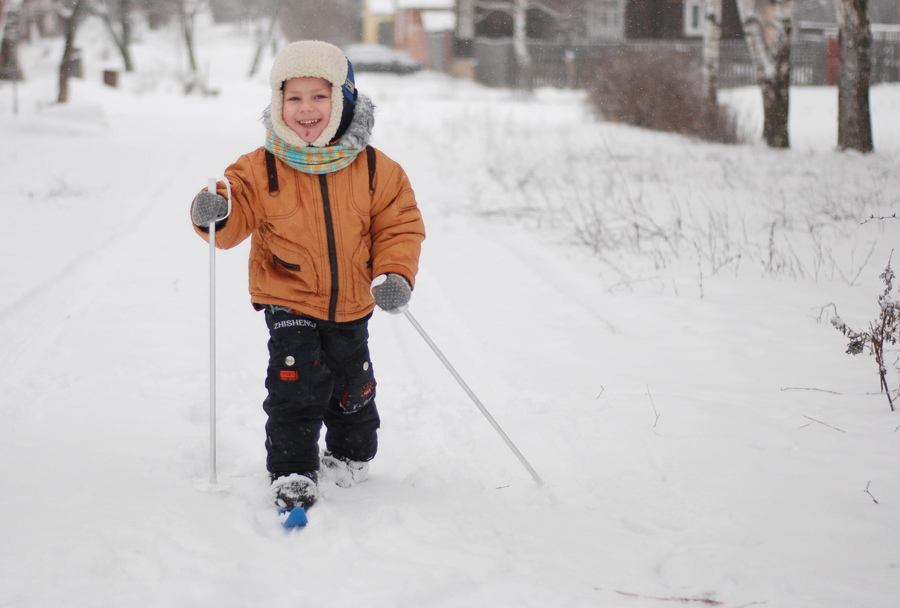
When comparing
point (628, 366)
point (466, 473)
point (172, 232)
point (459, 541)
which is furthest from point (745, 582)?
point (172, 232)

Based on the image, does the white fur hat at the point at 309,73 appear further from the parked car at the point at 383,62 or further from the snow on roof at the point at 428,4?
the snow on roof at the point at 428,4

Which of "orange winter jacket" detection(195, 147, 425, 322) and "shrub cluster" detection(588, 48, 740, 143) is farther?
"shrub cluster" detection(588, 48, 740, 143)

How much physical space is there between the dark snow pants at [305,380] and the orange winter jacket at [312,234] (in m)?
0.07

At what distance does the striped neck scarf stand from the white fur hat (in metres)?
0.03

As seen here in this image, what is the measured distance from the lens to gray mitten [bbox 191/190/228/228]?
7.64 ft

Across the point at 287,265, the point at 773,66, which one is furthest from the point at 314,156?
the point at 773,66

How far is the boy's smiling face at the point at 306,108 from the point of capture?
2.45m

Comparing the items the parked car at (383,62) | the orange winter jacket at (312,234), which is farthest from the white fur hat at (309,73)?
the parked car at (383,62)

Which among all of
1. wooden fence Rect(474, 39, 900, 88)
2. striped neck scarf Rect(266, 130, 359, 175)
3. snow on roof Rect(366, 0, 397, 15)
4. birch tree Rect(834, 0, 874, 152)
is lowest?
striped neck scarf Rect(266, 130, 359, 175)

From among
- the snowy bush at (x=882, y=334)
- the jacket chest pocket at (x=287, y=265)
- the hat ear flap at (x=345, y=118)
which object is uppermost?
the hat ear flap at (x=345, y=118)

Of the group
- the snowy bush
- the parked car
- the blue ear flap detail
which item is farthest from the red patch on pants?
the parked car

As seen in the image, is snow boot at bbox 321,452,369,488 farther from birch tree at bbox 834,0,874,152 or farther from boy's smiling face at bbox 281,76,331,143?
birch tree at bbox 834,0,874,152

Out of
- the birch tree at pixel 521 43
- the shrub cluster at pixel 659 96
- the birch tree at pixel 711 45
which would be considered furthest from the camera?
the birch tree at pixel 521 43

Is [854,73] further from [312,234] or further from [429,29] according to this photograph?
[429,29]
